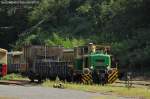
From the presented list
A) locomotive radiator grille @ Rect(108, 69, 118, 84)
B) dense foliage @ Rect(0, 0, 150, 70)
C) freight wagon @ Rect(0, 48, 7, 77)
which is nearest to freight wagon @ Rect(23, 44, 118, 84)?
locomotive radiator grille @ Rect(108, 69, 118, 84)

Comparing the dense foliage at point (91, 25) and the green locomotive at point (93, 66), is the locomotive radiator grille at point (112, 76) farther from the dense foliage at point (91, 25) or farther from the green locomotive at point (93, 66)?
the dense foliage at point (91, 25)

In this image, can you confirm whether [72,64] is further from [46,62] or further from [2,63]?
[2,63]

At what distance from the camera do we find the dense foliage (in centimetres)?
5388

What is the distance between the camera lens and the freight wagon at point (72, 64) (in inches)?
1518

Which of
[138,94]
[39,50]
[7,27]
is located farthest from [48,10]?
[138,94]

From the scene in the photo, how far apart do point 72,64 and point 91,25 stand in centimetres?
2907

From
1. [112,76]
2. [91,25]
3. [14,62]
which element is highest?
[91,25]

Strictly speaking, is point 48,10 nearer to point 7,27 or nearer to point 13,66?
point 7,27

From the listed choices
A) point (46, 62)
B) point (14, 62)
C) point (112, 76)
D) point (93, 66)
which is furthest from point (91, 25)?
point (112, 76)

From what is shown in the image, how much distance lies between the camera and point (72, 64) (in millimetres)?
40188

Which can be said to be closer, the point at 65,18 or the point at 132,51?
the point at 132,51

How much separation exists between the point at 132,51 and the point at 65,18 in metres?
24.5

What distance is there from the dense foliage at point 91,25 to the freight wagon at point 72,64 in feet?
35.6

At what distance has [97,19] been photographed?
6956 cm
